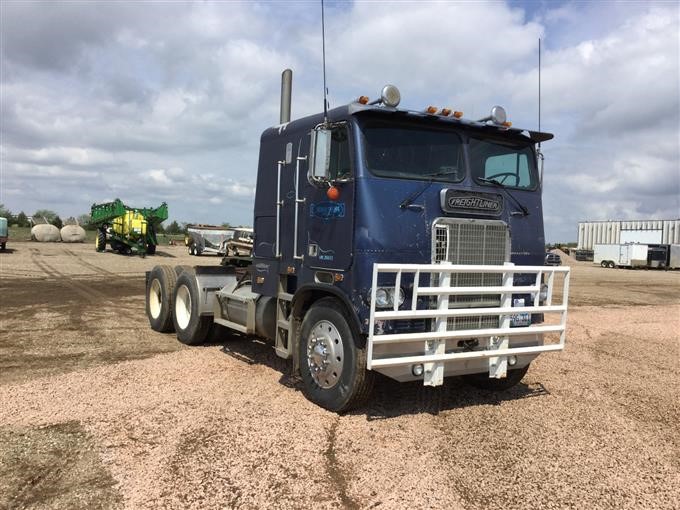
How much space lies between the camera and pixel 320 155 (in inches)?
209

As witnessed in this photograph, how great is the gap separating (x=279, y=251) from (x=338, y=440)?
97.0 inches

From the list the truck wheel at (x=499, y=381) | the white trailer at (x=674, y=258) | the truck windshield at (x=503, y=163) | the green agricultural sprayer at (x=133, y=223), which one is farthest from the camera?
the white trailer at (x=674, y=258)

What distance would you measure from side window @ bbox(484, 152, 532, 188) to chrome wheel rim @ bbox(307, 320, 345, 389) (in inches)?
91.9

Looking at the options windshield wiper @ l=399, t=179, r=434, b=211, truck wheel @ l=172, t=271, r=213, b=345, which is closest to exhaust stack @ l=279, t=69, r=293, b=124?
truck wheel @ l=172, t=271, r=213, b=345

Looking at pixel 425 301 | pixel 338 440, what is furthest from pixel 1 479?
pixel 425 301

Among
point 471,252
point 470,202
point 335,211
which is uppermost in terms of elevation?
point 470,202

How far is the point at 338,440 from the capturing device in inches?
185


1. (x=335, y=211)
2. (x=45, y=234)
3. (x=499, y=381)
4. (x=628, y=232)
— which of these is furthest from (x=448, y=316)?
(x=628, y=232)

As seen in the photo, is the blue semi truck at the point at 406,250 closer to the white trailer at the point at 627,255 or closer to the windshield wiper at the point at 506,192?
the windshield wiper at the point at 506,192

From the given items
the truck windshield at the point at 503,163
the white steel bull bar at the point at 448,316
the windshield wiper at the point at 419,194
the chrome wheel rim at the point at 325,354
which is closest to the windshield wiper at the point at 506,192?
the truck windshield at the point at 503,163

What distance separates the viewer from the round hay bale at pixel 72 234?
1875 inches

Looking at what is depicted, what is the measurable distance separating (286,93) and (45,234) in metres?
46.9

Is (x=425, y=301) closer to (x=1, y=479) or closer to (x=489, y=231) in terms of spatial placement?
(x=489, y=231)

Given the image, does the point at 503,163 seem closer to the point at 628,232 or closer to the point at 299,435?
the point at 299,435
